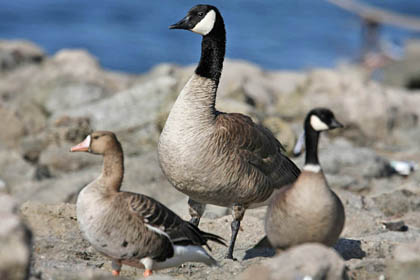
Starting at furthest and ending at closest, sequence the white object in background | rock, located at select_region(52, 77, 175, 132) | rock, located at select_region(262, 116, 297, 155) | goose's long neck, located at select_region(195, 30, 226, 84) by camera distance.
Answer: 1. rock, located at select_region(52, 77, 175, 132)
2. rock, located at select_region(262, 116, 297, 155)
3. the white object in background
4. goose's long neck, located at select_region(195, 30, 226, 84)

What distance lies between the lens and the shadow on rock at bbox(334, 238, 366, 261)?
7.29 metres

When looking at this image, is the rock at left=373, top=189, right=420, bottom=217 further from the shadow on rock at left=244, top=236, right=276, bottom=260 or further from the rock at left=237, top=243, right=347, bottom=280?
the rock at left=237, top=243, right=347, bottom=280

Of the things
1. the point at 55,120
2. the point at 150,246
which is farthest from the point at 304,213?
the point at 55,120

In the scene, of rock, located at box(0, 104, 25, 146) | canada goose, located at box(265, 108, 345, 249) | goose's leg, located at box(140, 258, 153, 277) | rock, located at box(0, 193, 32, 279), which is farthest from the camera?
rock, located at box(0, 104, 25, 146)

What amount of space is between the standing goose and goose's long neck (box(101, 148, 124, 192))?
1154 millimetres

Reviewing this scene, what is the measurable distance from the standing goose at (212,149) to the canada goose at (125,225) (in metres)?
1.03

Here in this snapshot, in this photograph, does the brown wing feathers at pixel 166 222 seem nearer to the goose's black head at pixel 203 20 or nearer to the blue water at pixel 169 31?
the goose's black head at pixel 203 20

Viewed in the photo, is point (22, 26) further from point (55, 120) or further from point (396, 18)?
point (55, 120)

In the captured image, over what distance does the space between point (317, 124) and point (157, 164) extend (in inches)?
252

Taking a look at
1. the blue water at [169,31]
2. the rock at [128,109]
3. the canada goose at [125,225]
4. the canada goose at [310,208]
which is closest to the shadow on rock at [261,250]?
the canada goose at [125,225]

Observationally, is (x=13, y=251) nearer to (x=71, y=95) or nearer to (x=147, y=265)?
(x=147, y=265)

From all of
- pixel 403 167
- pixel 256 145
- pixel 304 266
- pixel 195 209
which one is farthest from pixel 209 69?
pixel 403 167

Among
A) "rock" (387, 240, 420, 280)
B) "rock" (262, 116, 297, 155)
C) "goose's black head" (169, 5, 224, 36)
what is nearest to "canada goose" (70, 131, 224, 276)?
"rock" (387, 240, 420, 280)

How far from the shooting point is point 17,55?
74.5 ft
